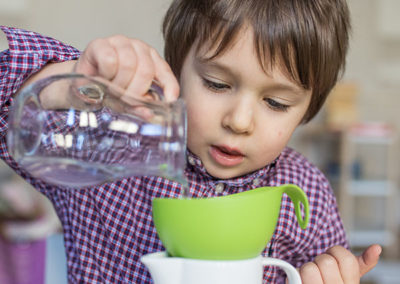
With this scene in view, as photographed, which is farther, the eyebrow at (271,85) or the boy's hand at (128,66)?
the eyebrow at (271,85)

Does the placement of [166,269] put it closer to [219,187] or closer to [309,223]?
[219,187]

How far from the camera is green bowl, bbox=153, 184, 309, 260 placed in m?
0.44

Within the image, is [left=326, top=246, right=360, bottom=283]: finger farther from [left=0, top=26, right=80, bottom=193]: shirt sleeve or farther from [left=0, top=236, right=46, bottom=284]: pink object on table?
[left=0, top=236, right=46, bottom=284]: pink object on table

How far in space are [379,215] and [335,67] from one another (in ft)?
11.0

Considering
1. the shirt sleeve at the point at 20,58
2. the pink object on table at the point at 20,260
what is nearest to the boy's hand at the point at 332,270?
the shirt sleeve at the point at 20,58

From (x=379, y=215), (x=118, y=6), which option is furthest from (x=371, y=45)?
(x=118, y=6)

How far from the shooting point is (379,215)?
389cm

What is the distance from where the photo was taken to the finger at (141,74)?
1.86 ft

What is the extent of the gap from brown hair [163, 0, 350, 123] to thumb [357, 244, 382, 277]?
0.78ft

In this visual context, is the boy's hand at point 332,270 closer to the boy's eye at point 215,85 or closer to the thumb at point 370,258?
the thumb at point 370,258

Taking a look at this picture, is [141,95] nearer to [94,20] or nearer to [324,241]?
[324,241]

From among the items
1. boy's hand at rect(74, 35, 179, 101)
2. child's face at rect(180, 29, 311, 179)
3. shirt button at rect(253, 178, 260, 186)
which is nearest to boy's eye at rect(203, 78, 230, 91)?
child's face at rect(180, 29, 311, 179)

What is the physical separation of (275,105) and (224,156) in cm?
10

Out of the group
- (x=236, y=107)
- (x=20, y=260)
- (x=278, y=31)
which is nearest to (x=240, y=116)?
(x=236, y=107)
